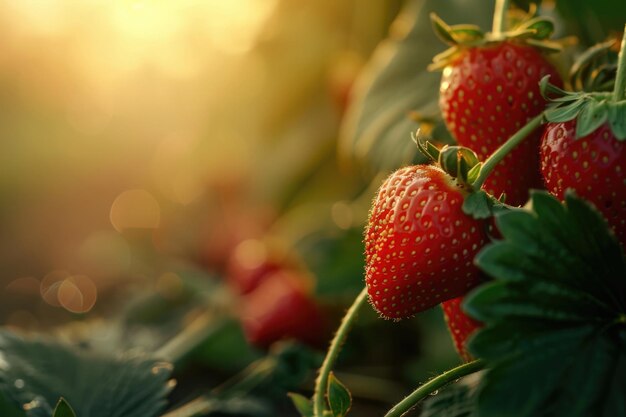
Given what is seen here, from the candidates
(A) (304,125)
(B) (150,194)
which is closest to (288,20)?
(A) (304,125)

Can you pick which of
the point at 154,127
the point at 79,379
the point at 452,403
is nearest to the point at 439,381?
the point at 452,403

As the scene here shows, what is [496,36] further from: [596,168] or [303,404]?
[303,404]

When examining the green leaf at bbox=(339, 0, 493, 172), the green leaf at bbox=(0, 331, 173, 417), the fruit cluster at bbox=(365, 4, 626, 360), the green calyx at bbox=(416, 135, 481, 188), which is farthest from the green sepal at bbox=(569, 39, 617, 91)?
the green leaf at bbox=(0, 331, 173, 417)

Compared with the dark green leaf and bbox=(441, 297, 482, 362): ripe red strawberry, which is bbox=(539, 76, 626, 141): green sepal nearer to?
bbox=(441, 297, 482, 362): ripe red strawberry

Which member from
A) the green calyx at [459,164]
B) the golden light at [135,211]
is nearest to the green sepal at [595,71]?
the green calyx at [459,164]

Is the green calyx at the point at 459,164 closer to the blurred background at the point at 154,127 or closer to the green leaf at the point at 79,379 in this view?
the green leaf at the point at 79,379

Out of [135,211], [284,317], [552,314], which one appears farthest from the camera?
[135,211]

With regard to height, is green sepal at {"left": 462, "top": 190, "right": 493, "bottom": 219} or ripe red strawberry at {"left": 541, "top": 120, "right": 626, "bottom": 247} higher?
green sepal at {"left": 462, "top": 190, "right": 493, "bottom": 219}
